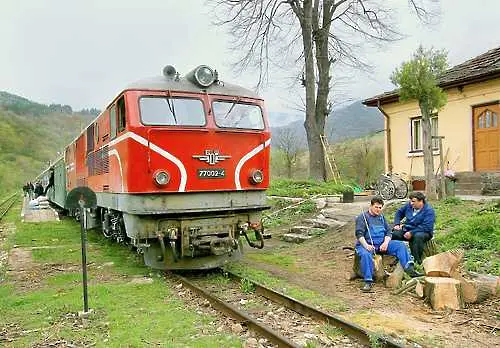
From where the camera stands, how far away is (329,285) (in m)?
7.73

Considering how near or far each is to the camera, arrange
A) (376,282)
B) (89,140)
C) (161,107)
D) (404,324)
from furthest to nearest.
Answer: (89,140) < (161,107) < (376,282) < (404,324)

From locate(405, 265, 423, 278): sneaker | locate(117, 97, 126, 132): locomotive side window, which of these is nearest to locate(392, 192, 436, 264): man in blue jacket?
locate(405, 265, 423, 278): sneaker

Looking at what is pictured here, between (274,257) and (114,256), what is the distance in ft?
11.4

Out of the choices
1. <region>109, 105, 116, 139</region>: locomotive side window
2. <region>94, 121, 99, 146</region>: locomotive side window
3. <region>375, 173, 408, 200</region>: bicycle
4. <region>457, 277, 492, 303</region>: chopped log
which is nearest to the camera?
<region>457, 277, 492, 303</region>: chopped log

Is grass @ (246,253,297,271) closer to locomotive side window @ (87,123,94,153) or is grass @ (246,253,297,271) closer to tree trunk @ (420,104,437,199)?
locomotive side window @ (87,123,94,153)

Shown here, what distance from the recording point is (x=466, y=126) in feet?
51.1

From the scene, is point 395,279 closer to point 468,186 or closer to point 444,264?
point 444,264

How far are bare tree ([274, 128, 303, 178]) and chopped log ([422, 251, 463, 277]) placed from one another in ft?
98.6

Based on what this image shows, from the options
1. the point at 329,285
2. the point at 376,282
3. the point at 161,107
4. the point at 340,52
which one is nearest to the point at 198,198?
the point at 161,107

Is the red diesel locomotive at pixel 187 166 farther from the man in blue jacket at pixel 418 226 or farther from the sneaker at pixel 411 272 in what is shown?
the sneaker at pixel 411 272

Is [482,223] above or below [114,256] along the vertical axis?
above

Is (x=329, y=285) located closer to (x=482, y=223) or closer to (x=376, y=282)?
(x=376, y=282)

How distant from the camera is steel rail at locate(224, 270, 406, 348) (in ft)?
16.1

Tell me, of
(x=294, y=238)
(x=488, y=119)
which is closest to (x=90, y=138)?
(x=294, y=238)
